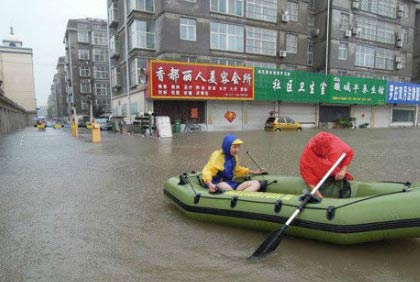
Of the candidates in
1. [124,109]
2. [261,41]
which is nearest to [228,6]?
[261,41]

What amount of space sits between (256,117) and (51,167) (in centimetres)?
2039

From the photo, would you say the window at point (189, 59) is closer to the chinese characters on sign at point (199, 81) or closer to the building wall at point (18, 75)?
the chinese characters on sign at point (199, 81)

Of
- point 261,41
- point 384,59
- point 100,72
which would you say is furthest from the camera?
point 100,72

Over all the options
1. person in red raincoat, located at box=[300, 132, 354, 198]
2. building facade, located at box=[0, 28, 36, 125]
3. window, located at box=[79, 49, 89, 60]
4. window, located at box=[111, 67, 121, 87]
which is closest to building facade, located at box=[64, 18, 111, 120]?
window, located at box=[79, 49, 89, 60]

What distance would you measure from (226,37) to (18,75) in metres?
42.3

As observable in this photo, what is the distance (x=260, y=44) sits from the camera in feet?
92.4

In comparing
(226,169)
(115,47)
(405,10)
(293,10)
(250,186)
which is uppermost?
(405,10)

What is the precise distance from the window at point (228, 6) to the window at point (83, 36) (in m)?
42.3

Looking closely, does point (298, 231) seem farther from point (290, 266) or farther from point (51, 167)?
point (51, 167)

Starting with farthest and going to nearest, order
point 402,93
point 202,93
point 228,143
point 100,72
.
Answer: point 100,72 < point 402,93 < point 202,93 < point 228,143

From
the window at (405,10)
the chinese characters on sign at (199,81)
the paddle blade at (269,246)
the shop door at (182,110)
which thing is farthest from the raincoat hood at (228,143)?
the window at (405,10)

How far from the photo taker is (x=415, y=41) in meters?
42.0

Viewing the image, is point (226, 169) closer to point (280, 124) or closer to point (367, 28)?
point (280, 124)

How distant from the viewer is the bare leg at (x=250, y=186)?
4.76 metres
